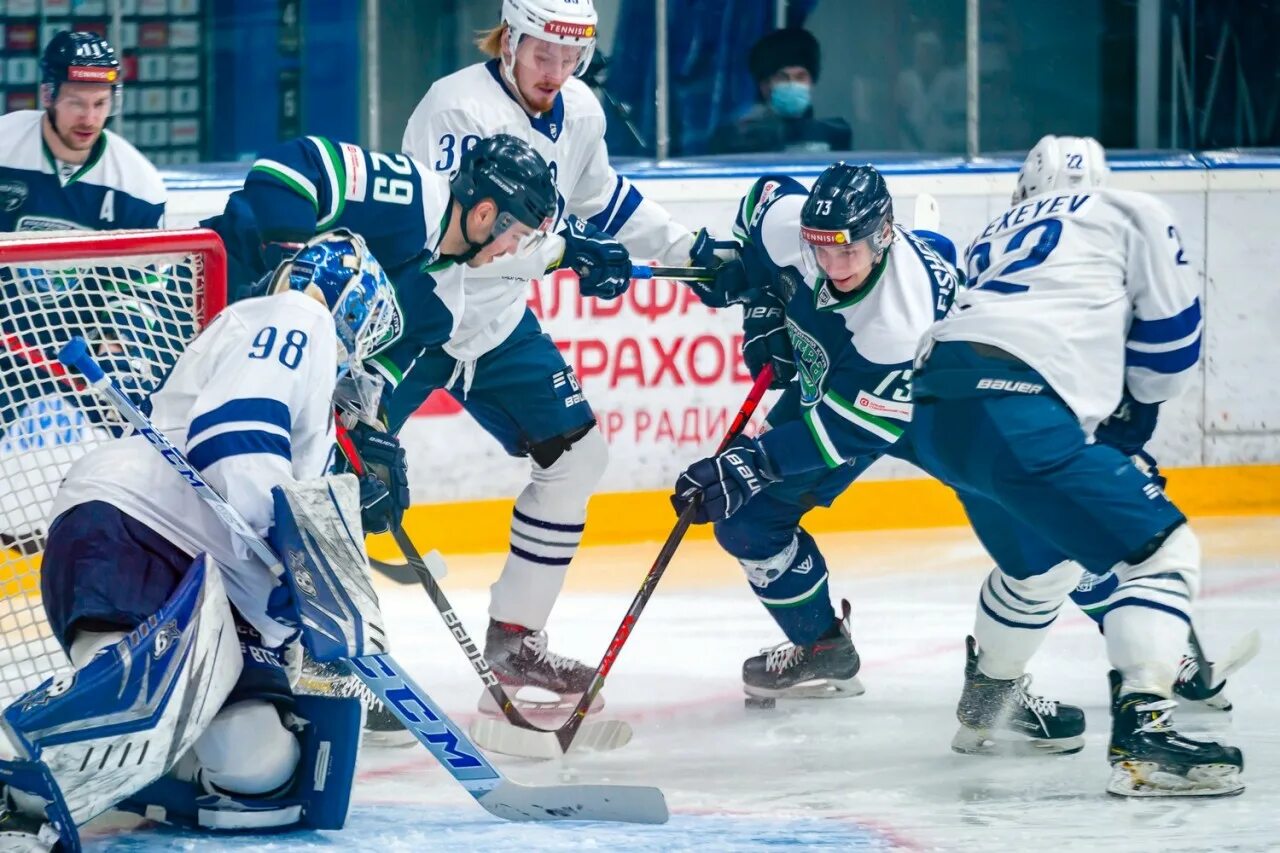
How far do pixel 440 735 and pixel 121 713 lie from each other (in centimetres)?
44

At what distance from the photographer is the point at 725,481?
3.47m

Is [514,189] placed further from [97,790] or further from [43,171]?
[43,171]

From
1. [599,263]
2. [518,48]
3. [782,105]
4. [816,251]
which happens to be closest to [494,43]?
[518,48]

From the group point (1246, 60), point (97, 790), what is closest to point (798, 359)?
point (97, 790)

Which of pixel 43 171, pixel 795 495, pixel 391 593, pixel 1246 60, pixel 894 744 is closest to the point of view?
pixel 894 744

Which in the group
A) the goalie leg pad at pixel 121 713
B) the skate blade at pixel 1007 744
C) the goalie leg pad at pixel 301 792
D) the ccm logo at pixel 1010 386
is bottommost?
the skate blade at pixel 1007 744

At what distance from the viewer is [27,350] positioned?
2.93 meters

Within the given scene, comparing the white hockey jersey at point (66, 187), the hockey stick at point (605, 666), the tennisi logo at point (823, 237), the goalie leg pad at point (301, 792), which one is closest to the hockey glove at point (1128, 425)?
the tennisi logo at point (823, 237)

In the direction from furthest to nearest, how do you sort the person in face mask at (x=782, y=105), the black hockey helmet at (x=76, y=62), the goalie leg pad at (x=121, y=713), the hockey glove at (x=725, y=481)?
the person in face mask at (x=782, y=105)
the black hockey helmet at (x=76, y=62)
the hockey glove at (x=725, y=481)
the goalie leg pad at (x=121, y=713)

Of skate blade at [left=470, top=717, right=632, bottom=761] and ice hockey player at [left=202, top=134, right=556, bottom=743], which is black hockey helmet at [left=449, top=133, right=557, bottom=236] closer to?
ice hockey player at [left=202, top=134, right=556, bottom=743]

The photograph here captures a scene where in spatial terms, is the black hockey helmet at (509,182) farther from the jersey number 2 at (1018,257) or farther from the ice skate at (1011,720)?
the ice skate at (1011,720)

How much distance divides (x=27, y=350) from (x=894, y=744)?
1539mm

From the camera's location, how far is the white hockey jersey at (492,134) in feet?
11.9

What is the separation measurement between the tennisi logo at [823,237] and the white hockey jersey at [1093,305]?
208mm
